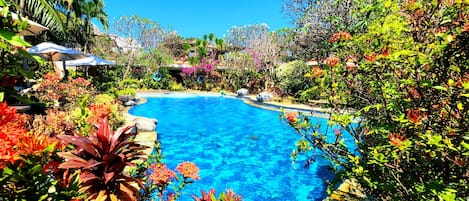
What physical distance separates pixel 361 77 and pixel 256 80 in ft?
90.3

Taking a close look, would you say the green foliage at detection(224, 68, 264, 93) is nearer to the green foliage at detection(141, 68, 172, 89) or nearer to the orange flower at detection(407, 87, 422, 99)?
the green foliage at detection(141, 68, 172, 89)

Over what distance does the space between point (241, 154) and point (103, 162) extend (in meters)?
7.68

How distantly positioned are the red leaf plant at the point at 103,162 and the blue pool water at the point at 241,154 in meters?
2.76

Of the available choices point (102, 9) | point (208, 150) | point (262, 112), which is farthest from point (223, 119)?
point (102, 9)

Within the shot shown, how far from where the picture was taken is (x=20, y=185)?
1646 mm

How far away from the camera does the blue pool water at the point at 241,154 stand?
7.18m

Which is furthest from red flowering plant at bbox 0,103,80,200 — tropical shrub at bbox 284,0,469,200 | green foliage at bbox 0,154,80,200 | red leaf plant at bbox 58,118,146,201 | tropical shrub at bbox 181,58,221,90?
tropical shrub at bbox 181,58,221,90

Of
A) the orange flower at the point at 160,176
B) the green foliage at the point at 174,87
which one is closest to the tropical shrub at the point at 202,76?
the green foliage at the point at 174,87

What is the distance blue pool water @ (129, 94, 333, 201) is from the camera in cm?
718

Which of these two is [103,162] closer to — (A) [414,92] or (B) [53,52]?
(A) [414,92]

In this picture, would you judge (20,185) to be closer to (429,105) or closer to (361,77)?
(429,105)

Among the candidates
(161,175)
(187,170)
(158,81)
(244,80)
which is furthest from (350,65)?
(158,81)

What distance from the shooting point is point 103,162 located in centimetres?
280

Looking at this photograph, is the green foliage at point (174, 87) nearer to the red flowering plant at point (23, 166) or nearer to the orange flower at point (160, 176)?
the orange flower at point (160, 176)
